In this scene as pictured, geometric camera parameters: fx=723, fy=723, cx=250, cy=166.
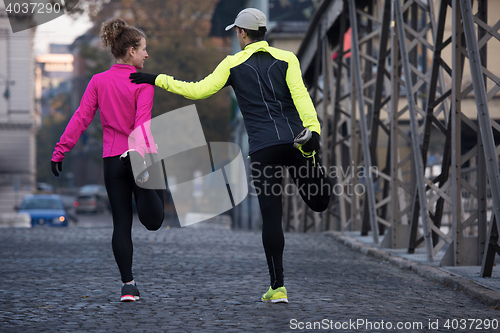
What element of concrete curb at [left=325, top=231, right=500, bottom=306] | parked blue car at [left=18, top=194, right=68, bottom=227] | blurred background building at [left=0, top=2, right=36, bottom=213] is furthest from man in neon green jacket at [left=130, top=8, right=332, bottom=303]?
blurred background building at [left=0, top=2, right=36, bottom=213]

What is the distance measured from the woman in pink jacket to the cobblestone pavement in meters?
0.53

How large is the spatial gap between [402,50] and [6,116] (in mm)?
49394

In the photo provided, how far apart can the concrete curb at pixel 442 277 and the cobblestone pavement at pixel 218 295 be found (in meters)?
0.07

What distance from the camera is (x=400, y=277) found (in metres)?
6.57

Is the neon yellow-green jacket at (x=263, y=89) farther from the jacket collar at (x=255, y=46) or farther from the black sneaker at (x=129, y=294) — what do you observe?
the black sneaker at (x=129, y=294)

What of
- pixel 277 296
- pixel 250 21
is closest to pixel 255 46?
pixel 250 21

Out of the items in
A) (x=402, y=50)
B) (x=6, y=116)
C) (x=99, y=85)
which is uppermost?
(x=6, y=116)

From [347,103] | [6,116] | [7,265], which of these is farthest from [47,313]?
[6,116]

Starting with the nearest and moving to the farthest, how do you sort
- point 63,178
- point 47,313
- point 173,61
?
1. point 47,313
2. point 173,61
3. point 63,178

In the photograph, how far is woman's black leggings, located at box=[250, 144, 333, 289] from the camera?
473 cm

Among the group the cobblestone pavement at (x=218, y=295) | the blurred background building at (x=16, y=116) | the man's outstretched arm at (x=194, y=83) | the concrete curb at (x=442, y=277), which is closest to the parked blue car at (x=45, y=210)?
the cobblestone pavement at (x=218, y=295)

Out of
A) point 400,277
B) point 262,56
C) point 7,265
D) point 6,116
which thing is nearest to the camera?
point 262,56

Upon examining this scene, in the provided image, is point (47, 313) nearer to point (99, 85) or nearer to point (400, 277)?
point (99, 85)

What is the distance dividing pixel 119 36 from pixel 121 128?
2.13ft
